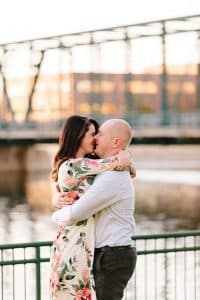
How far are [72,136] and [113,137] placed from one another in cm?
27

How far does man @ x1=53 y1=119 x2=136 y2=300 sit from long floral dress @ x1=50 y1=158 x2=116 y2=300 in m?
0.06

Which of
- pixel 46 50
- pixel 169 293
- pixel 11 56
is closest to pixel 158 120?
pixel 46 50

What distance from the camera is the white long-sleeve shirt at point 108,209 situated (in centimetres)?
645

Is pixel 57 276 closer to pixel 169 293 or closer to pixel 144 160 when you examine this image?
pixel 169 293

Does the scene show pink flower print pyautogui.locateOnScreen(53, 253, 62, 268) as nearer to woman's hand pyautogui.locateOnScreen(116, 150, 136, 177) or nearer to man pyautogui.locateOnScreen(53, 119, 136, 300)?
man pyautogui.locateOnScreen(53, 119, 136, 300)

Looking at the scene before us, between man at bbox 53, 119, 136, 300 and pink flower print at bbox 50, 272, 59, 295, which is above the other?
man at bbox 53, 119, 136, 300

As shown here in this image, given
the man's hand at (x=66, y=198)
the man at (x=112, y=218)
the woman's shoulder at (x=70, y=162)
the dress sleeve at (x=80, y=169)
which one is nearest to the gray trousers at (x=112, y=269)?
the man at (x=112, y=218)

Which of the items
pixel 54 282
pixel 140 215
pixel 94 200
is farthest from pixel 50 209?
pixel 94 200

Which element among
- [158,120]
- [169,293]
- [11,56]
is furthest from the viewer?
[11,56]

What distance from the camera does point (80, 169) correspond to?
6.50 meters

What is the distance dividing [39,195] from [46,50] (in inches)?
964

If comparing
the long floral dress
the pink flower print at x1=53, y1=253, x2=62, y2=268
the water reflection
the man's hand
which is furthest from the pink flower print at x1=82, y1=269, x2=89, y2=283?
the water reflection

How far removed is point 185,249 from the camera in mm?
9258

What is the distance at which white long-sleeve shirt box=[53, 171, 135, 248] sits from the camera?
254 inches
